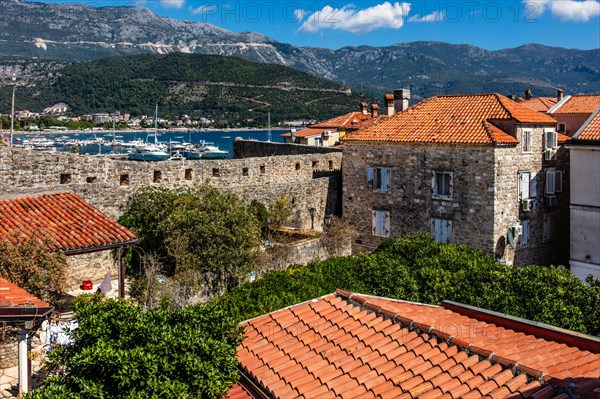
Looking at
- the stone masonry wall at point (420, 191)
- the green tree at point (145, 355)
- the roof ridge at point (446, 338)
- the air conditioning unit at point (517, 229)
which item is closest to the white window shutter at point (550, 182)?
the air conditioning unit at point (517, 229)

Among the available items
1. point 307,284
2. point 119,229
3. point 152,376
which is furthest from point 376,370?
point 119,229

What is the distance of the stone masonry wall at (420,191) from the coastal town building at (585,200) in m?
4.07

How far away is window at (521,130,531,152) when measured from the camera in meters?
25.0

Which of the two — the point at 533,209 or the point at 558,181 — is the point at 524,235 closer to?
the point at 533,209

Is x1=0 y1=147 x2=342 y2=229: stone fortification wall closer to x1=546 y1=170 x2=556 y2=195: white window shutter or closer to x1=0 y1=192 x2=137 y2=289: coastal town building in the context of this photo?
x1=0 y1=192 x2=137 y2=289: coastal town building

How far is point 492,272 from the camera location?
51.3 ft

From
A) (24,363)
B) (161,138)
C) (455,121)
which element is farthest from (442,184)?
→ (161,138)

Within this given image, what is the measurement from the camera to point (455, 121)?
26344 mm

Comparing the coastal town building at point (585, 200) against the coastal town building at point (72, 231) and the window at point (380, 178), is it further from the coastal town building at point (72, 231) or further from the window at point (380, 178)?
the coastal town building at point (72, 231)

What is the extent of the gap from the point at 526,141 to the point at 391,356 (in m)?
18.6

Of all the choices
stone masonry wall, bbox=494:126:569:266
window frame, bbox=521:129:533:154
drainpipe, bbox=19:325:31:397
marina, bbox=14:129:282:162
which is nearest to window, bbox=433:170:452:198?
stone masonry wall, bbox=494:126:569:266

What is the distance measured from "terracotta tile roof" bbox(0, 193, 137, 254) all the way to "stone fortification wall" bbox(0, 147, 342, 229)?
131 cm

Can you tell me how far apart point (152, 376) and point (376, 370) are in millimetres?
3050

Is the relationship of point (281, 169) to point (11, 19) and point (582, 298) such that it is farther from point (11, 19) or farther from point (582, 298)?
point (11, 19)
